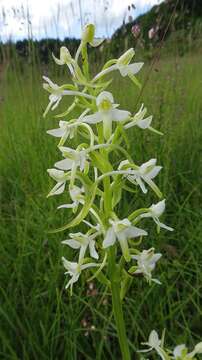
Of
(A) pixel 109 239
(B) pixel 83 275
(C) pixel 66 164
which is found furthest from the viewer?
(B) pixel 83 275

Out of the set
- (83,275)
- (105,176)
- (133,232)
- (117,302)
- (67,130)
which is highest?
(67,130)

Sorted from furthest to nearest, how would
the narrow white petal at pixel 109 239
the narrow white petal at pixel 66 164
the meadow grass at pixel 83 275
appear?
the meadow grass at pixel 83 275 < the narrow white petal at pixel 66 164 < the narrow white petal at pixel 109 239

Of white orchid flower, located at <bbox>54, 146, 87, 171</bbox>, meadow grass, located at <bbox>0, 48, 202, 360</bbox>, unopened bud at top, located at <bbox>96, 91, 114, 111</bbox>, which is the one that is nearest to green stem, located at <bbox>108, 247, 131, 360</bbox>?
white orchid flower, located at <bbox>54, 146, 87, 171</bbox>

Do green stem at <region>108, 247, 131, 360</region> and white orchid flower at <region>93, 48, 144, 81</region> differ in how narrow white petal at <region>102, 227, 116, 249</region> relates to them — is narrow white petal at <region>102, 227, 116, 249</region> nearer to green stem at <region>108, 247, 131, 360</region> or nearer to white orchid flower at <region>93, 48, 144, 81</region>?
green stem at <region>108, 247, 131, 360</region>

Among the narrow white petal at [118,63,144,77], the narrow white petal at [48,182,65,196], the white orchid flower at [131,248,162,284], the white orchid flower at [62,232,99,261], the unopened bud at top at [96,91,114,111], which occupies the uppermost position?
the narrow white petal at [118,63,144,77]

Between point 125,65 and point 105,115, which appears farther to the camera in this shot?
point 125,65

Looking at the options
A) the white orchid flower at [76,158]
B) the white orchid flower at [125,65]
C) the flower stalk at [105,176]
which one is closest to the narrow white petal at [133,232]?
the flower stalk at [105,176]

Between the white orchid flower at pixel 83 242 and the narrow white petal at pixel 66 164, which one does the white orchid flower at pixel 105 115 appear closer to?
the narrow white petal at pixel 66 164

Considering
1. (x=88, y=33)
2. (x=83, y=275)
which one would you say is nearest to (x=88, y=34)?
(x=88, y=33)

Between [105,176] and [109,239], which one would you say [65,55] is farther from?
[109,239]
